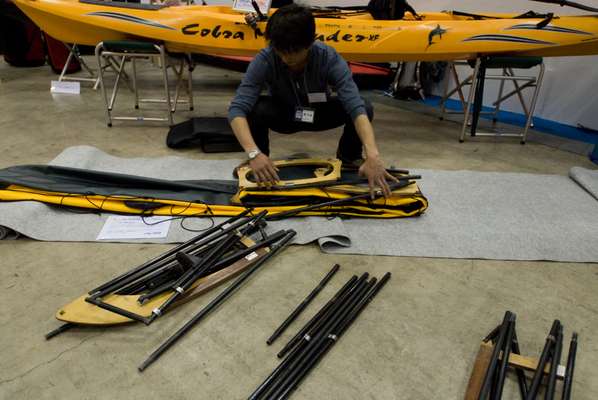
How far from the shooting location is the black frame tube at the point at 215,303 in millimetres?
1075

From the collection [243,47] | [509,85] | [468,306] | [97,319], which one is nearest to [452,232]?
[468,306]

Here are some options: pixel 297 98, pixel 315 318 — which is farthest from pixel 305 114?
pixel 315 318

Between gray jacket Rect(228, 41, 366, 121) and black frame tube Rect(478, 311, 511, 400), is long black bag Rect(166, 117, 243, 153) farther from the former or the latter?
black frame tube Rect(478, 311, 511, 400)

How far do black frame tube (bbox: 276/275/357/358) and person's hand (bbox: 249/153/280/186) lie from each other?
0.58 metres

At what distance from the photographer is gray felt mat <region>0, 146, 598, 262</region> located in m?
1.57

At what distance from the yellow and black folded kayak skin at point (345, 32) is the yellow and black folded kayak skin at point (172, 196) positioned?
1368 mm

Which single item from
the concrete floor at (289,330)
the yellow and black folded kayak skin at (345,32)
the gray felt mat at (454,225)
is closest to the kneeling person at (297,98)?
the gray felt mat at (454,225)

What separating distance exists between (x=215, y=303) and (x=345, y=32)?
2.22m

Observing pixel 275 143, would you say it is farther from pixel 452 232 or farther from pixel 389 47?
pixel 452 232

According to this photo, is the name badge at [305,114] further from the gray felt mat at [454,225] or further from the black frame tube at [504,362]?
the black frame tube at [504,362]

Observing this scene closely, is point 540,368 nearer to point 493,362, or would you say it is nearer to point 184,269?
point 493,362

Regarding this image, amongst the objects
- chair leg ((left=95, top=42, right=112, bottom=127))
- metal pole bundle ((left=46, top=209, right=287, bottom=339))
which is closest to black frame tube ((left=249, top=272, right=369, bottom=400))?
metal pole bundle ((left=46, top=209, right=287, bottom=339))

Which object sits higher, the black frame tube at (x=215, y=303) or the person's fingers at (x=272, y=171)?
the person's fingers at (x=272, y=171)

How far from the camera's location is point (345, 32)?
2.76 meters
